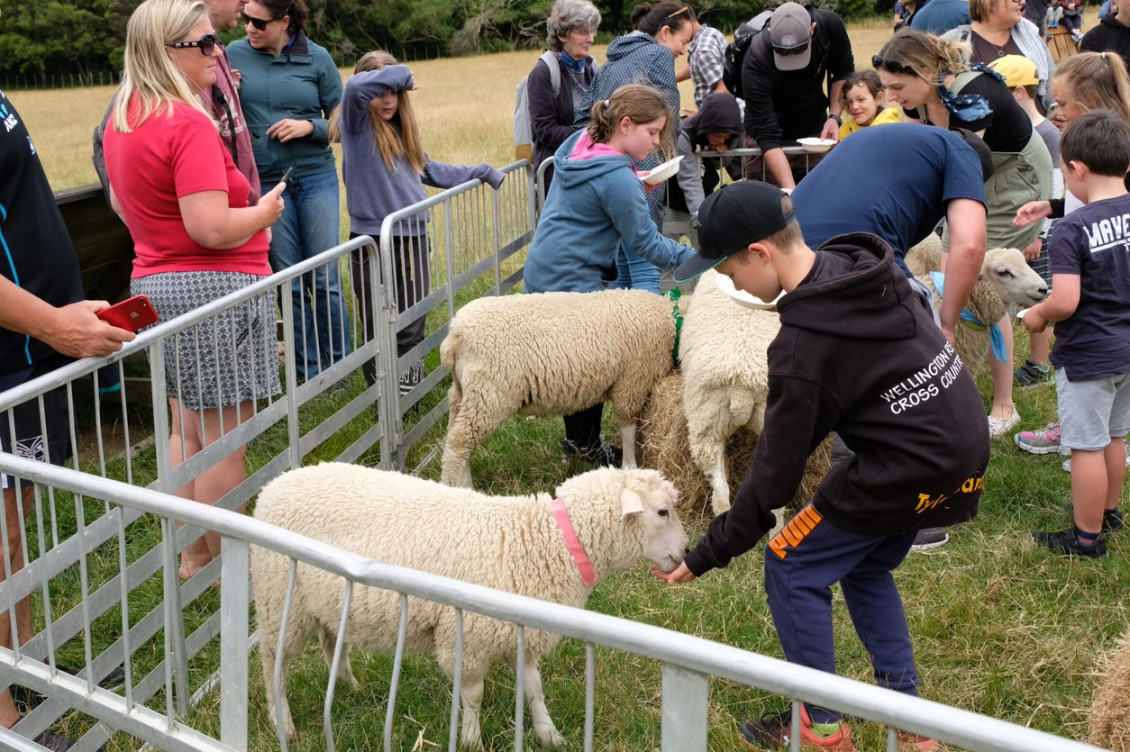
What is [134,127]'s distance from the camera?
366 centimetres

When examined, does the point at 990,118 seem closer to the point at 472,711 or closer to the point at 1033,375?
the point at 1033,375

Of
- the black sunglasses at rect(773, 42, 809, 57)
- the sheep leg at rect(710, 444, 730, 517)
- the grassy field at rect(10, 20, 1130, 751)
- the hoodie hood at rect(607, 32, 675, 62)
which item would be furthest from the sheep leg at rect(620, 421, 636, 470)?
the black sunglasses at rect(773, 42, 809, 57)

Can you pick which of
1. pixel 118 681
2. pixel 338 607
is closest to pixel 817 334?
pixel 338 607

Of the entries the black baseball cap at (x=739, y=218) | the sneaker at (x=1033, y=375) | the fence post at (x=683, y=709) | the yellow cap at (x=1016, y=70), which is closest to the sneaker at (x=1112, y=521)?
the sneaker at (x=1033, y=375)

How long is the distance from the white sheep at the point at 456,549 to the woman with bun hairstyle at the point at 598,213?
1.98m

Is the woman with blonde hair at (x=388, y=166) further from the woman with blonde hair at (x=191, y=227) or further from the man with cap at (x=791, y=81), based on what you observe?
the man with cap at (x=791, y=81)

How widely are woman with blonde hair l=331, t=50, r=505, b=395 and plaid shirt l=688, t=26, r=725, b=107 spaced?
3234 millimetres

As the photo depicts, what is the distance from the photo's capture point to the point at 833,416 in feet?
8.93

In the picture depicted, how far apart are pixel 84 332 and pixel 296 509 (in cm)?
80

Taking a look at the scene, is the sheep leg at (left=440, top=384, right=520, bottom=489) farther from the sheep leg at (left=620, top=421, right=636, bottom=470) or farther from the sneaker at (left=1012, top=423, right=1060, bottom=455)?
the sneaker at (left=1012, top=423, right=1060, bottom=455)

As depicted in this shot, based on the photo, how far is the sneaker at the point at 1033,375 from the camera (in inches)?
252

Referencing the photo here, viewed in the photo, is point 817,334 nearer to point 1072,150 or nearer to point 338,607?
point 338,607

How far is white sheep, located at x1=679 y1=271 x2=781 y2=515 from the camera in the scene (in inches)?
175

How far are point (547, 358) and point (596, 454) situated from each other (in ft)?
3.04
